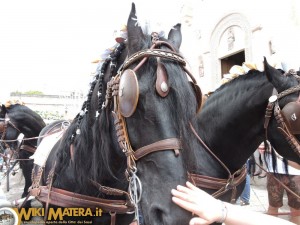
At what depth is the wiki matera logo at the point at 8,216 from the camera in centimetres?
245

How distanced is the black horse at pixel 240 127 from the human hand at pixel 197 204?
4.02 ft

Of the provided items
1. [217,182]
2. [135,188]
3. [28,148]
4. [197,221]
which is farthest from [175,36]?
[28,148]

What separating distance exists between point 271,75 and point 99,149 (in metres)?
1.62

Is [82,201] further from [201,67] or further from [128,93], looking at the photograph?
[201,67]

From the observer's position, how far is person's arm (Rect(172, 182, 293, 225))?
1105 mm

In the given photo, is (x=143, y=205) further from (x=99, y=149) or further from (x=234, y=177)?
(x=234, y=177)

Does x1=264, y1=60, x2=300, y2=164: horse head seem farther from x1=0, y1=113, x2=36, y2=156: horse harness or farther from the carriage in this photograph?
x1=0, y1=113, x2=36, y2=156: horse harness

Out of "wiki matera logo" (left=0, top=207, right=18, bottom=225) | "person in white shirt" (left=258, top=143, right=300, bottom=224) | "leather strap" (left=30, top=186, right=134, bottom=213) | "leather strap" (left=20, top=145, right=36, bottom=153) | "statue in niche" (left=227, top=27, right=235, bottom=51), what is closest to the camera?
"leather strap" (left=30, top=186, right=134, bottom=213)

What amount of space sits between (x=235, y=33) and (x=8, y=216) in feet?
31.3

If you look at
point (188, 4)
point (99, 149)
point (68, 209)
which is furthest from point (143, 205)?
point (188, 4)

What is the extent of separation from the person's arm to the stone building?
5.55 meters

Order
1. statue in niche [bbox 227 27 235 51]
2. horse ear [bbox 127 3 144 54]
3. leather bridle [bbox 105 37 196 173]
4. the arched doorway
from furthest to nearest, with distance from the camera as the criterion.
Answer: statue in niche [bbox 227 27 235 51] < the arched doorway < horse ear [bbox 127 3 144 54] < leather bridle [bbox 105 37 196 173]

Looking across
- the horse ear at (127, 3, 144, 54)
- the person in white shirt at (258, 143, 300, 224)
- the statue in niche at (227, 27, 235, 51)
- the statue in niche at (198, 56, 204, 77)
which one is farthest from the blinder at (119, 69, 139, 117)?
the statue in niche at (198, 56, 204, 77)

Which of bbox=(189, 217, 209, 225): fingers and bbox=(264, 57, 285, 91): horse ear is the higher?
bbox=(264, 57, 285, 91): horse ear
